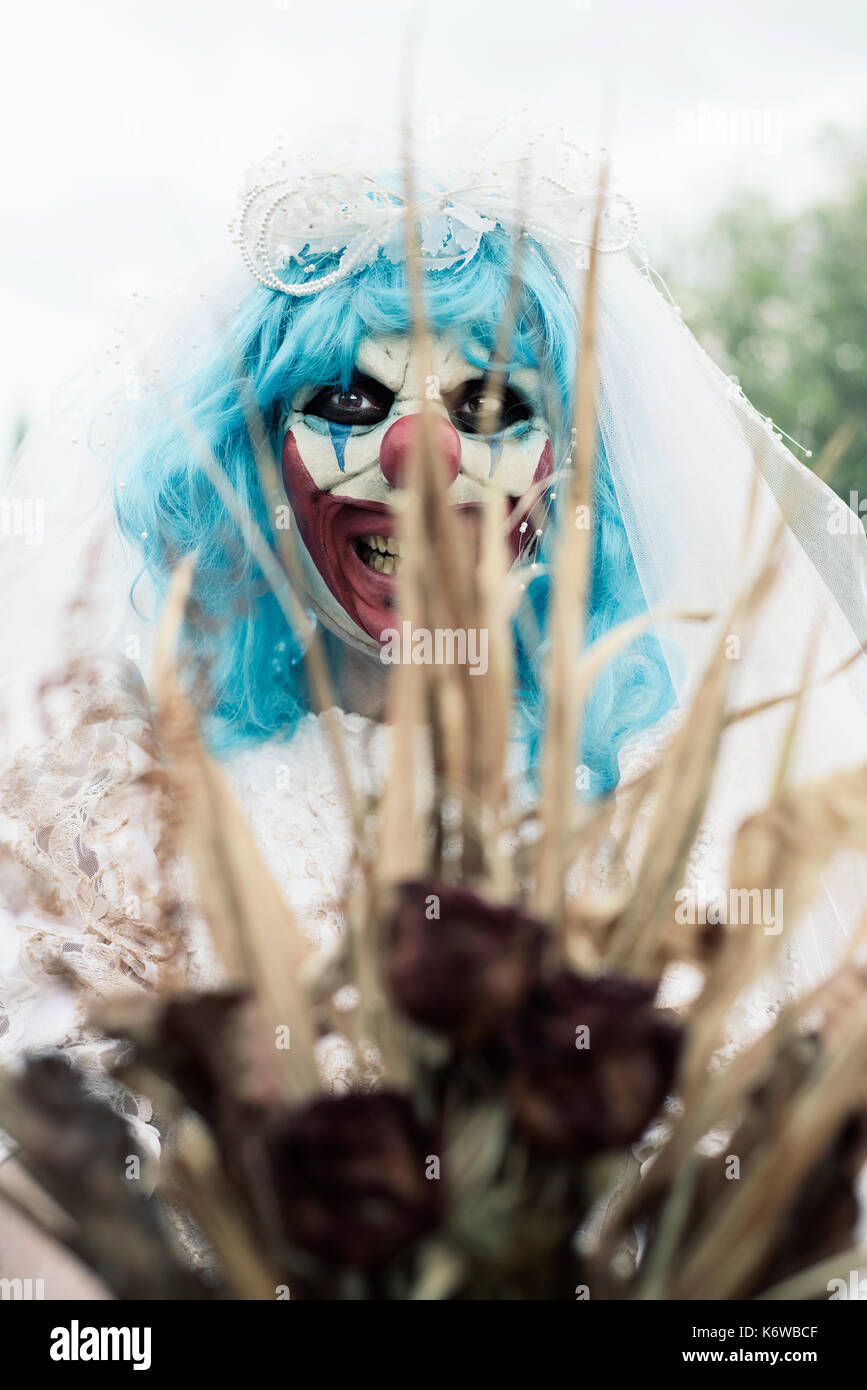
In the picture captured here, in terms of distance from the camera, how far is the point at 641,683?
4.91 ft

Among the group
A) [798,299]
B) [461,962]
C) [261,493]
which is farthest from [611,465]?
[798,299]

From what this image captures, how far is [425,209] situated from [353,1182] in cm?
118

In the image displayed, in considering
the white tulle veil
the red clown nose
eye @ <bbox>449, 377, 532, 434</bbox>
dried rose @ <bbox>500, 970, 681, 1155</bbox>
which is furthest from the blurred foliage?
dried rose @ <bbox>500, 970, 681, 1155</bbox>

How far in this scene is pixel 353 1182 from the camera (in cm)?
32

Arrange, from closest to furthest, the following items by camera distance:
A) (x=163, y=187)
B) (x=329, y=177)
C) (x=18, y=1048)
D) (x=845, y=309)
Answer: (x=18, y=1048)
(x=329, y=177)
(x=163, y=187)
(x=845, y=309)

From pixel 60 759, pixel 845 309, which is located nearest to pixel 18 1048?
pixel 60 759

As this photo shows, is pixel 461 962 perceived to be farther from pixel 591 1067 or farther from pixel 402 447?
pixel 402 447

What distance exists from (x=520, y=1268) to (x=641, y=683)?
3.89 feet

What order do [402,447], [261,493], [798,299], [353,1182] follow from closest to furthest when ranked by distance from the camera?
[353,1182] → [402,447] → [261,493] → [798,299]

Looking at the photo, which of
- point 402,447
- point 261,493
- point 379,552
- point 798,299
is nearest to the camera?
point 402,447

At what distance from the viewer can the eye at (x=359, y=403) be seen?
1.32 metres

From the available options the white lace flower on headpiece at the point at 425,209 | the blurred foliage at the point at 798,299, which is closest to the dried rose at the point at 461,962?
the white lace flower on headpiece at the point at 425,209

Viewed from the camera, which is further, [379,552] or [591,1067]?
[379,552]
